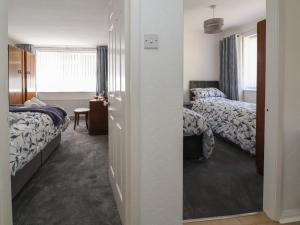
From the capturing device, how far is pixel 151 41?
1475 mm

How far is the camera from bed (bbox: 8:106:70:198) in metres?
2.11

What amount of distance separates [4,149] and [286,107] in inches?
74.8

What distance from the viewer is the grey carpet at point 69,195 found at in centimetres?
187

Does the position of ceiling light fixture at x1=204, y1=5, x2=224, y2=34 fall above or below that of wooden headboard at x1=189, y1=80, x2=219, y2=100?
above

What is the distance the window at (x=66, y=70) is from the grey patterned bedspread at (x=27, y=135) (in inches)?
147

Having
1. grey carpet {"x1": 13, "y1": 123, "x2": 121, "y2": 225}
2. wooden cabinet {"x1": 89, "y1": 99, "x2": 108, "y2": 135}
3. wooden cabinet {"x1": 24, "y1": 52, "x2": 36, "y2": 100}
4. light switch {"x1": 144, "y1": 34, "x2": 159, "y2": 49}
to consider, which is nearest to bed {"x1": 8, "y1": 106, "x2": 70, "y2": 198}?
grey carpet {"x1": 13, "y1": 123, "x2": 121, "y2": 225}

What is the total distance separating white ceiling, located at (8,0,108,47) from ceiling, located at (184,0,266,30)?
145 cm

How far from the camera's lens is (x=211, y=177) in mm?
2643

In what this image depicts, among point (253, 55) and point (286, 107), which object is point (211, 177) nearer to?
point (286, 107)

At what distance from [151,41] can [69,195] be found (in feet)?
5.36

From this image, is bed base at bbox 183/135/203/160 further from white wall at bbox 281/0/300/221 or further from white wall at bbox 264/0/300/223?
white wall at bbox 281/0/300/221

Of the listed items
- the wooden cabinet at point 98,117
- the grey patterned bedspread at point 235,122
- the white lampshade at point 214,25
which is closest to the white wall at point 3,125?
the grey patterned bedspread at point 235,122

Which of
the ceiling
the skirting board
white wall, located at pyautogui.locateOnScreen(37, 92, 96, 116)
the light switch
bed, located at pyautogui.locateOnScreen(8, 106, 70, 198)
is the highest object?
the ceiling

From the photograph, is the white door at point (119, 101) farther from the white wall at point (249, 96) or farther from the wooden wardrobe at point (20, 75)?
the white wall at point (249, 96)
